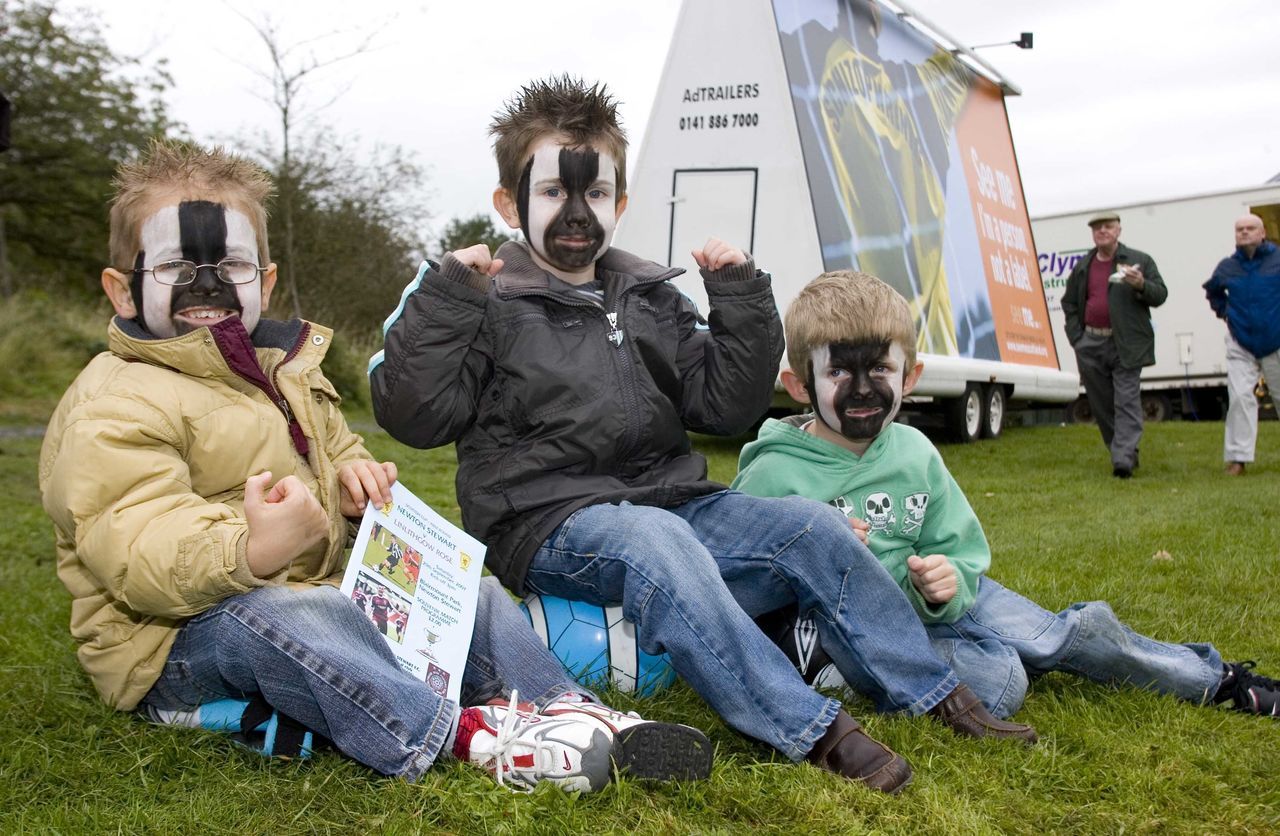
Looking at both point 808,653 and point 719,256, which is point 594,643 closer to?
point 808,653

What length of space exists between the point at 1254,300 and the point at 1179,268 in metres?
8.43

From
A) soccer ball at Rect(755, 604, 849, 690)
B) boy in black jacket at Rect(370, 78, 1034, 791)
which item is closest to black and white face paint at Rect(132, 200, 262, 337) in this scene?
boy in black jacket at Rect(370, 78, 1034, 791)

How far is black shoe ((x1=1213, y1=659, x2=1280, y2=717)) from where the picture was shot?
292 cm

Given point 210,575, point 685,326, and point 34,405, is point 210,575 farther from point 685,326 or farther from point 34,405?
point 34,405

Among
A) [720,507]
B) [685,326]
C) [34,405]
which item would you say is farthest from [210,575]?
[34,405]

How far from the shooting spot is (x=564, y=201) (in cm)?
306

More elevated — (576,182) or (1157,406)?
(576,182)

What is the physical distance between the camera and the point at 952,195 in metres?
10.4

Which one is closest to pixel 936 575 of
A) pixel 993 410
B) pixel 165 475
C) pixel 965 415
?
pixel 165 475

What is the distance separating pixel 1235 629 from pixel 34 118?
2020cm

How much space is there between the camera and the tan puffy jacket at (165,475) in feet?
7.29

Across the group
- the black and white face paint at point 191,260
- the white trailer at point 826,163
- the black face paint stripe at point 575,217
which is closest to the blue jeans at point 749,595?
the black face paint stripe at point 575,217

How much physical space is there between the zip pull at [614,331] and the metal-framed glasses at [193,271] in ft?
2.95

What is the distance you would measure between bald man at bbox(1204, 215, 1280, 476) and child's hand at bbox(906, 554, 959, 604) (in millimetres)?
6476
